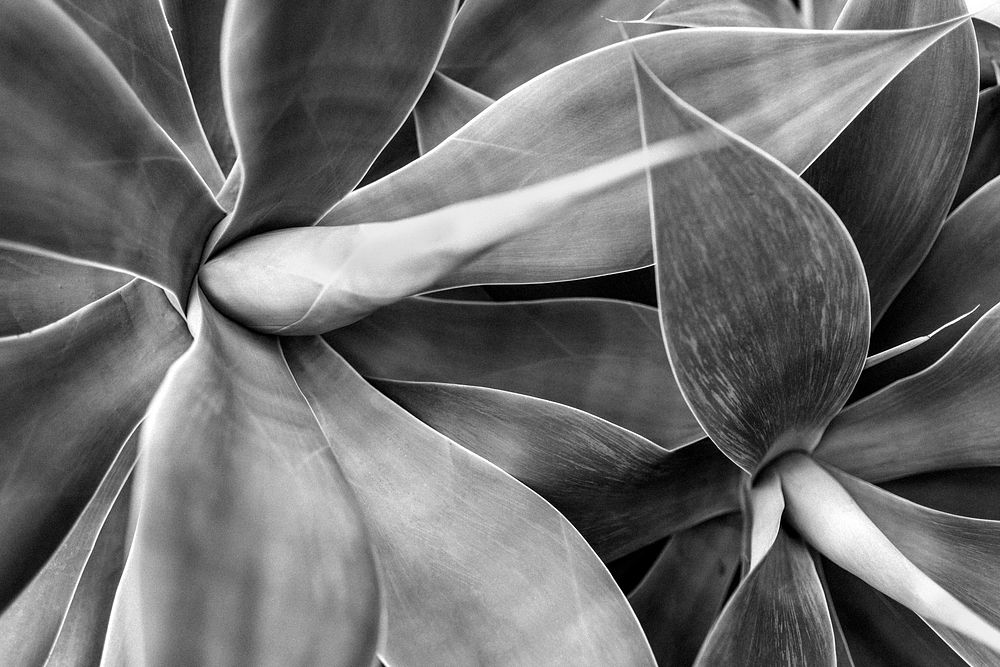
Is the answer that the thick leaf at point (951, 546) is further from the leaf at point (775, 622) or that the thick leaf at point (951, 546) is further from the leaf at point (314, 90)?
the leaf at point (314, 90)

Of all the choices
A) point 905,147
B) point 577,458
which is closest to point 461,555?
point 577,458

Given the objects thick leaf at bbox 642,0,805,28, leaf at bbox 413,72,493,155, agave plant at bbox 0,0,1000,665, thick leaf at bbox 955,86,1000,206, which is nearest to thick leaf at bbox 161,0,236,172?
agave plant at bbox 0,0,1000,665

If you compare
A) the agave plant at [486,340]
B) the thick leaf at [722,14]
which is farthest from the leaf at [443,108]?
the thick leaf at [722,14]

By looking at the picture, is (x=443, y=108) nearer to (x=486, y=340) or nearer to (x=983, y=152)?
(x=486, y=340)

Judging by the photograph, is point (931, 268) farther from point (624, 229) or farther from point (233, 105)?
point (233, 105)

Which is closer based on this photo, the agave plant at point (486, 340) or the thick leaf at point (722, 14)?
the agave plant at point (486, 340)

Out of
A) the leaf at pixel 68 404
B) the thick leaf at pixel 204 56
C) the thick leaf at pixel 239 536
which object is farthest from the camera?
the thick leaf at pixel 204 56

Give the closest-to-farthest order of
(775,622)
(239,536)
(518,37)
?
(239,536) → (775,622) → (518,37)

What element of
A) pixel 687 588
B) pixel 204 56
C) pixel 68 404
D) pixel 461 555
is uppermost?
pixel 204 56
